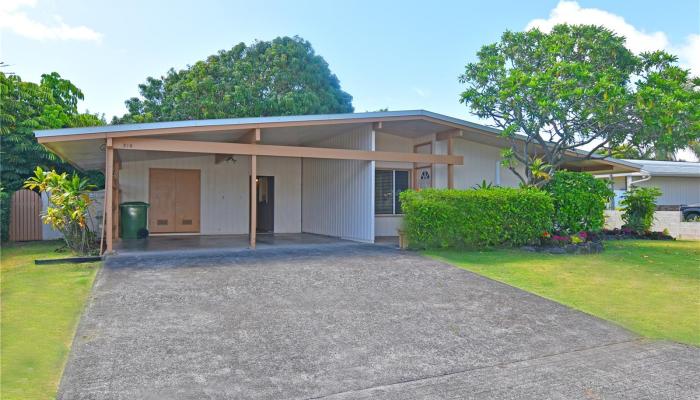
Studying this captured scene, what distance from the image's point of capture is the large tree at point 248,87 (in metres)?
21.9

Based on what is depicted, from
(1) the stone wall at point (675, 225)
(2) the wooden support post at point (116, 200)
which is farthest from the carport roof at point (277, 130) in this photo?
(1) the stone wall at point (675, 225)

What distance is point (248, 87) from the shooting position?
22328 mm

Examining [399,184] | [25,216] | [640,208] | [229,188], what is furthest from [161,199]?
[640,208]

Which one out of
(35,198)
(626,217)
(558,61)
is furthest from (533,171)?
(35,198)

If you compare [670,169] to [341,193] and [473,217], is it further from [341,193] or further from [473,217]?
[341,193]

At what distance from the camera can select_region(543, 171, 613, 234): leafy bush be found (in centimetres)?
1110

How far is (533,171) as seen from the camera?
11625 millimetres

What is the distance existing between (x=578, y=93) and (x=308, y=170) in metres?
7.90

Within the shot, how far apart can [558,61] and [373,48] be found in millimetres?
6796

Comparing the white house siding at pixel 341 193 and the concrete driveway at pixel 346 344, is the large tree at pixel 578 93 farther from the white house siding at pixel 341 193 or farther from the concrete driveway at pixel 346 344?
the concrete driveway at pixel 346 344

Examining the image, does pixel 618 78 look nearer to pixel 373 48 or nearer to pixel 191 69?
pixel 373 48

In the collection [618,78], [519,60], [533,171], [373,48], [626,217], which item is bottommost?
[626,217]

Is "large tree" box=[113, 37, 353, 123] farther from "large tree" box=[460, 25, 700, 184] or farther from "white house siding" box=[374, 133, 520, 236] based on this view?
"large tree" box=[460, 25, 700, 184]

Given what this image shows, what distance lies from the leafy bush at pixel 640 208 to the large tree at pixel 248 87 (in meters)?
14.1
